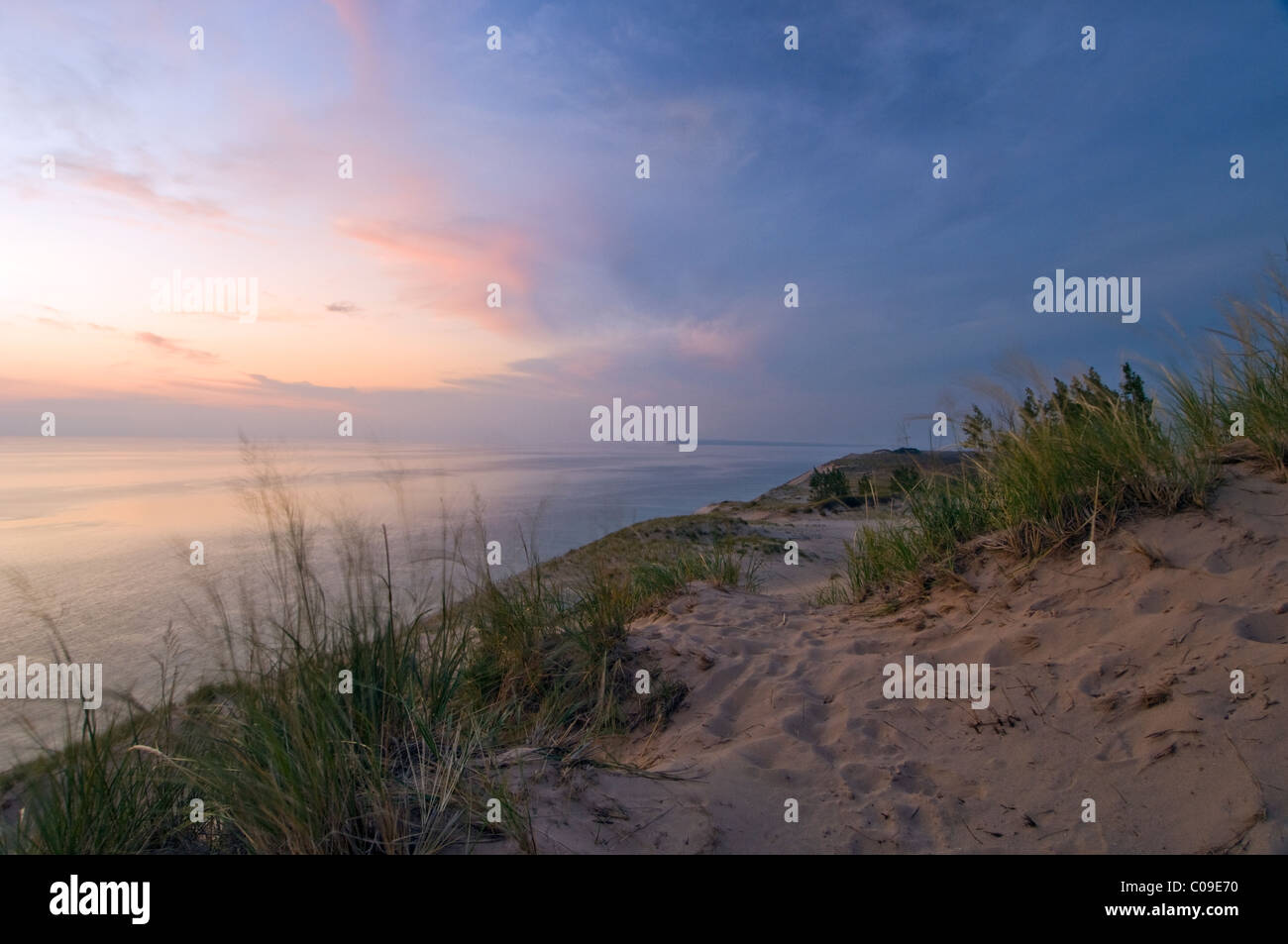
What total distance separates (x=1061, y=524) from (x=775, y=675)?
7.57 feet

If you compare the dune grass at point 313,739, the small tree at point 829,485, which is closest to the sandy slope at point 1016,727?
the dune grass at point 313,739

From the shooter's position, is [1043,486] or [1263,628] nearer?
[1263,628]

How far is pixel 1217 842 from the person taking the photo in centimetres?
229

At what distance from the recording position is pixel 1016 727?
3.21 meters

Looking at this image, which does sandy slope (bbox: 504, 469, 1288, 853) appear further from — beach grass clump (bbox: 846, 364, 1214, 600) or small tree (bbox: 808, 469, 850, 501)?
small tree (bbox: 808, 469, 850, 501)

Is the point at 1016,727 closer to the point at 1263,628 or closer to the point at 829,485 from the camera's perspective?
the point at 1263,628

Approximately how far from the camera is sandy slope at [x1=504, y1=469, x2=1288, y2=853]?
2.55 metres

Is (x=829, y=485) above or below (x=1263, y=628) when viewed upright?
above

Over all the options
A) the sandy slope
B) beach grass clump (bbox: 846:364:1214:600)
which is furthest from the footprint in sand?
beach grass clump (bbox: 846:364:1214:600)

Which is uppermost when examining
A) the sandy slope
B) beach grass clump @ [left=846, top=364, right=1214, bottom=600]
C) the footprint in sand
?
beach grass clump @ [left=846, top=364, right=1214, bottom=600]

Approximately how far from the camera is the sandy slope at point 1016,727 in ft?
8.38

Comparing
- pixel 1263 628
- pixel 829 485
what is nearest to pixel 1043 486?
pixel 1263 628

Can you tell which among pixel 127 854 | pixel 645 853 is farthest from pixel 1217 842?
pixel 127 854
